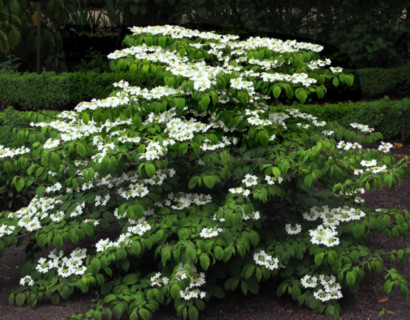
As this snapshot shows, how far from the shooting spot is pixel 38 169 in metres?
3.71

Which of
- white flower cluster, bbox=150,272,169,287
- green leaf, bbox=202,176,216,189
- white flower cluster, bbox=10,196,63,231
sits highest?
green leaf, bbox=202,176,216,189

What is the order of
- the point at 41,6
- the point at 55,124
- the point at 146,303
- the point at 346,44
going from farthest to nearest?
the point at 41,6
the point at 346,44
the point at 55,124
the point at 146,303

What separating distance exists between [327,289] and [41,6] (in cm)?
769

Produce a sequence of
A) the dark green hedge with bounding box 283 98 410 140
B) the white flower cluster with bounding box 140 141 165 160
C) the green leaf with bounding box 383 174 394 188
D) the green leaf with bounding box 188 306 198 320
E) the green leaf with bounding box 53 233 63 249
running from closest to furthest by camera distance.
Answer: the green leaf with bounding box 383 174 394 188 → the white flower cluster with bounding box 140 141 165 160 → the green leaf with bounding box 188 306 198 320 → the green leaf with bounding box 53 233 63 249 → the dark green hedge with bounding box 283 98 410 140

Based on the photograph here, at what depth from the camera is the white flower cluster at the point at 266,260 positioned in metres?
3.34

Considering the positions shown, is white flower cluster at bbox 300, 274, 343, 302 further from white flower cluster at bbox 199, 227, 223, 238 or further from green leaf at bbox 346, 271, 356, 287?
white flower cluster at bbox 199, 227, 223, 238

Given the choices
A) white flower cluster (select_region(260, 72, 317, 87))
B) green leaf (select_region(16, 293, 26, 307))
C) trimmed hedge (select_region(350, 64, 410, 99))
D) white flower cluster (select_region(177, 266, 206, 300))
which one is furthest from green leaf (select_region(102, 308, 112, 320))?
trimmed hedge (select_region(350, 64, 410, 99))

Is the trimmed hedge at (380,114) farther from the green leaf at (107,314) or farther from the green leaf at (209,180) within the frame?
the green leaf at (107,314)

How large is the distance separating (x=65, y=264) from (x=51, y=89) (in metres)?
4.63

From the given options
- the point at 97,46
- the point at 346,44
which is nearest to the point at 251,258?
the point at 346,44

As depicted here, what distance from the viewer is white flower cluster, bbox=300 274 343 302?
339 cm

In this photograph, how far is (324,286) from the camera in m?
3.42

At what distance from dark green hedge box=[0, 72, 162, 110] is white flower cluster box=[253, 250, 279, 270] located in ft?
15.2

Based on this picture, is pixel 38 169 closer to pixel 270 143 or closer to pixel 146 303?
pixel 146 303
